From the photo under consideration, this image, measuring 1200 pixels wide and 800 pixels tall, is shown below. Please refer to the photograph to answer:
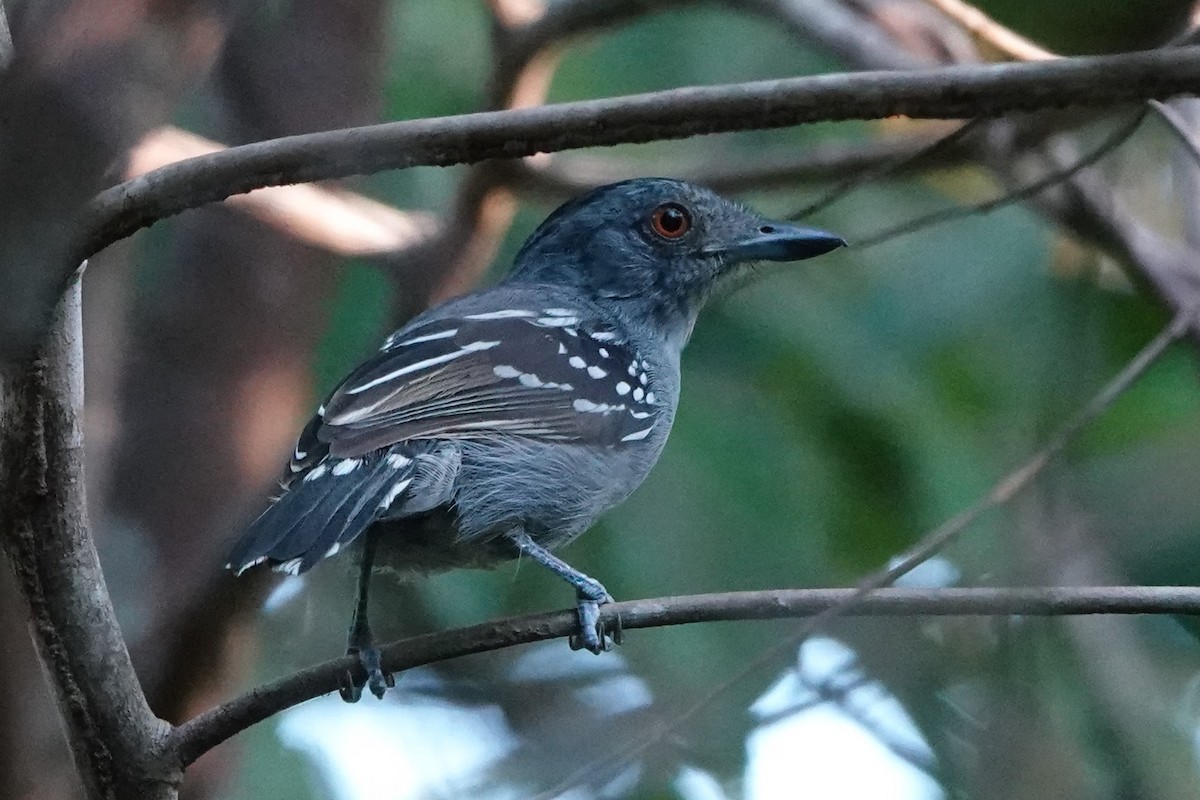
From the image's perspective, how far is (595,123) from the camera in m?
1.91

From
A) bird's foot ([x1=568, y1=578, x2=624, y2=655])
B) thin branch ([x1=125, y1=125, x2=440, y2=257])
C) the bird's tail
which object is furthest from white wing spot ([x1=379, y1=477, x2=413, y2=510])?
thin branch ([x1=125, y1=125, x2=440, y2=257])

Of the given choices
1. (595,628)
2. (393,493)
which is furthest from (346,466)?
(595,628)

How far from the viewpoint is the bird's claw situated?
274 cm

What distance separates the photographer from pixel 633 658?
4.46 m

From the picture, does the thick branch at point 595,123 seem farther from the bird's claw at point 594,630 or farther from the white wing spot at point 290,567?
the bird's claw at point 594,630

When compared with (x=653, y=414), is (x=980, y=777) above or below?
below

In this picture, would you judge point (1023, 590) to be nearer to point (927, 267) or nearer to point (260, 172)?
point (260, 172)

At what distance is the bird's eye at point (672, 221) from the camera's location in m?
4.18

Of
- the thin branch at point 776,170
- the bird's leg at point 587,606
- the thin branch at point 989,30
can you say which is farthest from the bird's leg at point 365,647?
the thin branch at point 989,30

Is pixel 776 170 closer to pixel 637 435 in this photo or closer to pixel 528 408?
pixel 637 435

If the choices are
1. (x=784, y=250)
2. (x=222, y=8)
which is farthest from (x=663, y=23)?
(x=222, y=8)

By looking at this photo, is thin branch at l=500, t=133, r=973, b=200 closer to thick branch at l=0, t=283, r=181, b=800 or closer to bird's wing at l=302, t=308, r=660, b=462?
bird's wing at l=302, t=308, r=660, b=462

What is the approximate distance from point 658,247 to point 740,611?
198 cm

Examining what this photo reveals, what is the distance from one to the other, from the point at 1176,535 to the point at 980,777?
4.25 ft
